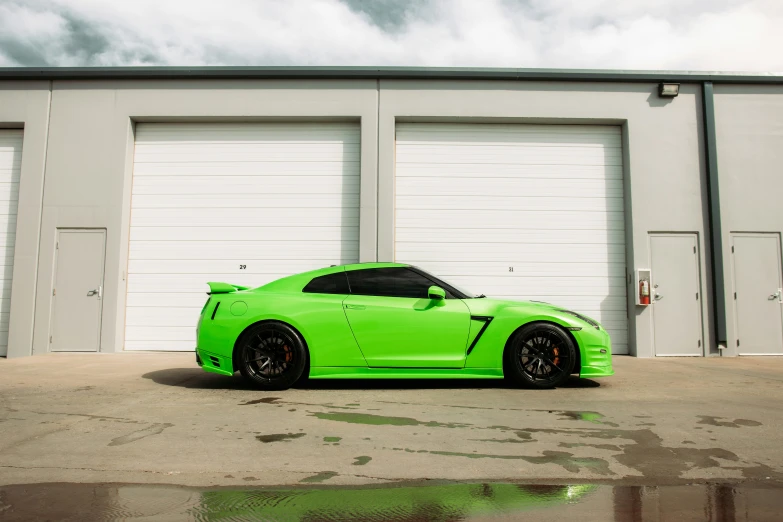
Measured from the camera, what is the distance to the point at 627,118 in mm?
10359

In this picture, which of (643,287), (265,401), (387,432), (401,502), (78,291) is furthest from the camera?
(78,291)

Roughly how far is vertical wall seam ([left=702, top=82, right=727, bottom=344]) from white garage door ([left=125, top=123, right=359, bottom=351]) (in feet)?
21.2

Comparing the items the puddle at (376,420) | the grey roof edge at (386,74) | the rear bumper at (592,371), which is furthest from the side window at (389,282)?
the grey roof edge at (386,74)

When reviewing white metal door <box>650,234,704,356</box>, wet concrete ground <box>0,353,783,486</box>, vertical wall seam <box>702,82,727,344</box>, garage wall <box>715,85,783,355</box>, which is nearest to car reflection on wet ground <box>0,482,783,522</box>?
wet concrete ground <box>0,353,783,486</box>

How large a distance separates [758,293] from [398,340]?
7837 millimetres

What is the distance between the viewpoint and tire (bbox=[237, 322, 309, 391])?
582cm

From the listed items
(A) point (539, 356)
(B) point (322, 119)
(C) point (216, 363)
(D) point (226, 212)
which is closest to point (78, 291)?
(D) point (226, 212)

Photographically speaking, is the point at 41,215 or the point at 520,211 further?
the point at 520,211

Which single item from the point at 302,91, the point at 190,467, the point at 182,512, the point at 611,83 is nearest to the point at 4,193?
the point at 302,91

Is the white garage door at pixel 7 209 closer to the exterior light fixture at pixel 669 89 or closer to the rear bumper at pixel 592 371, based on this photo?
the rear bumper at pixel 592 371

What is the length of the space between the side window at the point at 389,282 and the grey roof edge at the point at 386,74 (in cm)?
544

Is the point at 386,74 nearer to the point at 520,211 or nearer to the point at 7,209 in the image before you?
the point at 520,211

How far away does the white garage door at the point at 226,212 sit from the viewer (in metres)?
10.2

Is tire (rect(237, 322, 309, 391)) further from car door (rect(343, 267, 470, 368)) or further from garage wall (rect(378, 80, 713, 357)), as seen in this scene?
garage wall (rect(378, 80, 713, 357))
